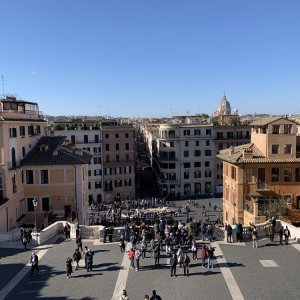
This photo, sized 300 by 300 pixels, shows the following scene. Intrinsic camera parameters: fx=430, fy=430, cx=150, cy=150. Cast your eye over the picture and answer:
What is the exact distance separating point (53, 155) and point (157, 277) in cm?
2531

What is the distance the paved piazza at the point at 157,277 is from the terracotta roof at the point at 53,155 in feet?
54.0

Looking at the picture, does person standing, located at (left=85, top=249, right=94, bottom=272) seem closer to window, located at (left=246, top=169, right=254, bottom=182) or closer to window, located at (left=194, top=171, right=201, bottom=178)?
window, located at (left=246, top=169, right=254, bottom=182)

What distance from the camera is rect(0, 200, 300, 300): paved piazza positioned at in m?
22.0

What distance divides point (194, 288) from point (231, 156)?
2789 centimetres

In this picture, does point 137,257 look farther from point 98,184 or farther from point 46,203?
point 98,184

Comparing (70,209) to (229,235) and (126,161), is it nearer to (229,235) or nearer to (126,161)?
(229,235)

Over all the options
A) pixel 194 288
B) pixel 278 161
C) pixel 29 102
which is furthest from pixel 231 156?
pixel 194 288

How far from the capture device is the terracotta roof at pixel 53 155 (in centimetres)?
4512

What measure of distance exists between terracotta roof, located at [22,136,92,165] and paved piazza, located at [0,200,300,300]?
16465 mm

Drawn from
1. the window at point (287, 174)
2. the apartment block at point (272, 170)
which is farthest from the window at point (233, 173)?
the window at point (287, 174)

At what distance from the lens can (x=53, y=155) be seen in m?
46.2

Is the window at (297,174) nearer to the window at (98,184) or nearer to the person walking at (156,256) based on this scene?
the person walking at (156,256)

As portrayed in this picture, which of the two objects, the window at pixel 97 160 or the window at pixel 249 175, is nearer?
the window at pixel 249 175

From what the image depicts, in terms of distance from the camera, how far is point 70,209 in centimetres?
4553
